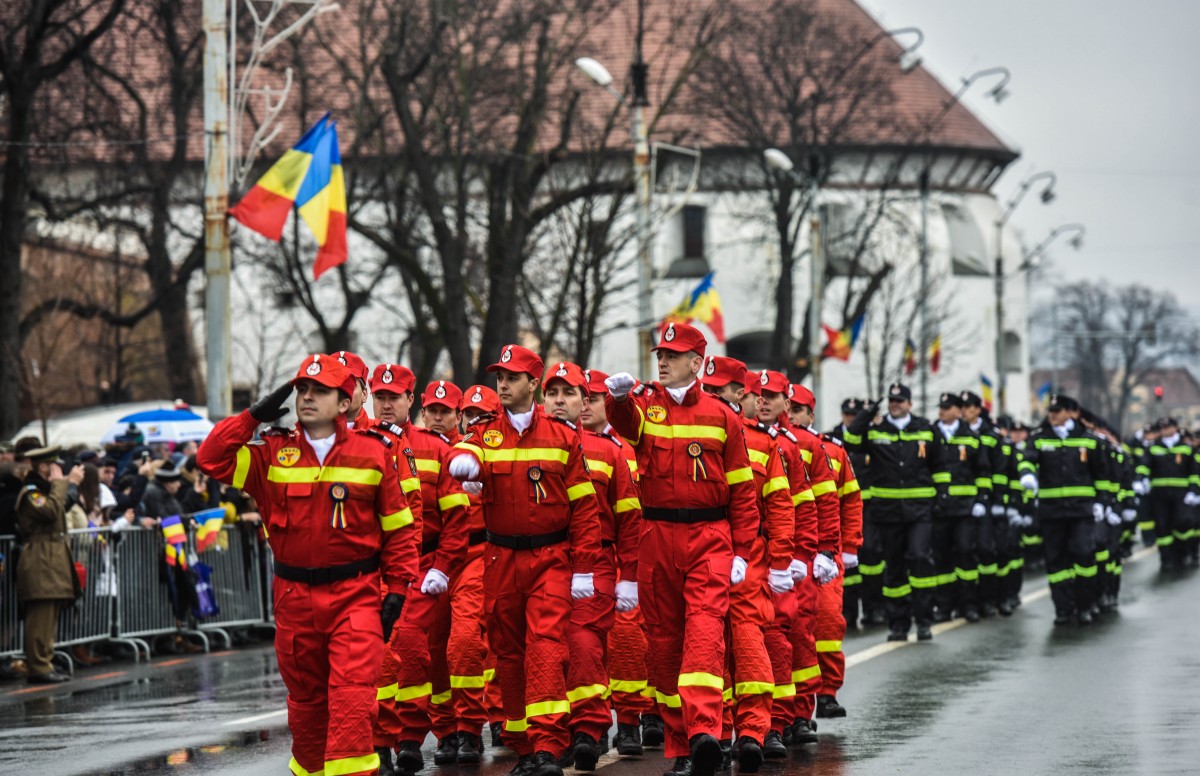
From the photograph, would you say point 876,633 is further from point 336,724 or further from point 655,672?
point 336,724

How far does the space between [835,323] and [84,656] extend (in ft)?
124

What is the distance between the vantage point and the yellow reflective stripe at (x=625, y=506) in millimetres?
10664

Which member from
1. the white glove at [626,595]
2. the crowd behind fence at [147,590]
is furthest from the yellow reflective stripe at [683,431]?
the crowd behind fence at [147,590]

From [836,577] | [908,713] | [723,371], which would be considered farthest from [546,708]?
[908,713]

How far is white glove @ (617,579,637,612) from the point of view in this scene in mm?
9789

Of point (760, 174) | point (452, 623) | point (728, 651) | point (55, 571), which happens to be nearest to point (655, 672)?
point (728, 651)

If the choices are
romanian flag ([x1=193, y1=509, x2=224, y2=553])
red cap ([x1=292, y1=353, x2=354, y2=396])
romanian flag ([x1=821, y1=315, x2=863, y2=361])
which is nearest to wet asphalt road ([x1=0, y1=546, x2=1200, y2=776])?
romanian flag ([x1=193, y1=509, x2=224, y2=553])

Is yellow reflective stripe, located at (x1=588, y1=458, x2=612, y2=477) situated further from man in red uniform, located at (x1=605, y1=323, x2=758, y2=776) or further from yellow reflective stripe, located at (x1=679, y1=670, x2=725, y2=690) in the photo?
yellow reflective stripe, located at (x1=679, y1=670, x2=725, y2=690)

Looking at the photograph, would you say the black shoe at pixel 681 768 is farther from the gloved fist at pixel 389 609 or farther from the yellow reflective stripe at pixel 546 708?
the gloved fist at pixel 389 609

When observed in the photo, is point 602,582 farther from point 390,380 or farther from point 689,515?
point 390,380

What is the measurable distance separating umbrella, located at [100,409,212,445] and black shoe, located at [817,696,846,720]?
12.4 m

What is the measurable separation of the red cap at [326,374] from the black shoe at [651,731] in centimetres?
367

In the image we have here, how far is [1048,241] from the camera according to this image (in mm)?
51406

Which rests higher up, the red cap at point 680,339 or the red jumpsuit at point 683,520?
the red cap at point 680,339
